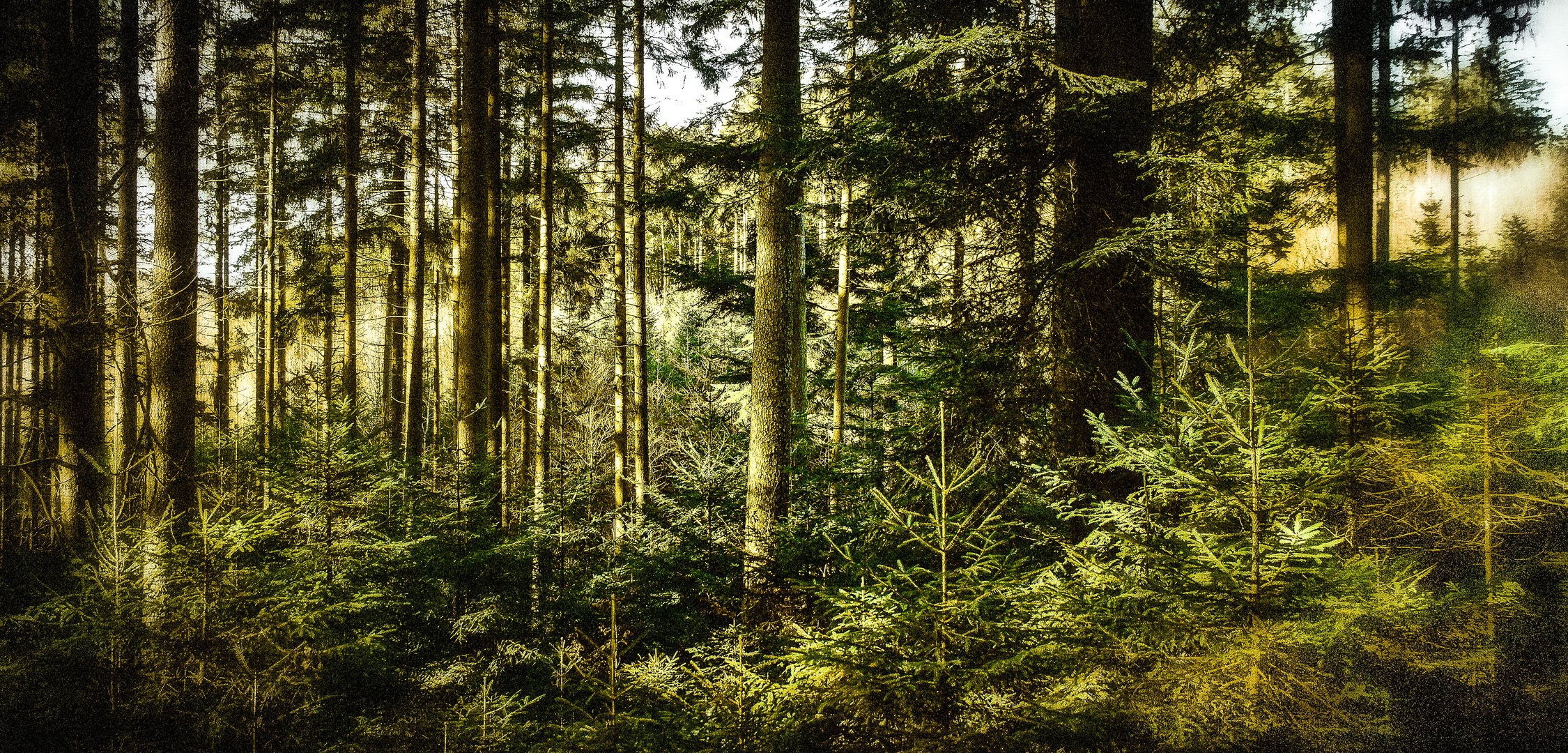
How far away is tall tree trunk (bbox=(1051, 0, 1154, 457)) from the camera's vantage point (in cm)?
424

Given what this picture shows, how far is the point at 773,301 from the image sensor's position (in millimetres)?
6742

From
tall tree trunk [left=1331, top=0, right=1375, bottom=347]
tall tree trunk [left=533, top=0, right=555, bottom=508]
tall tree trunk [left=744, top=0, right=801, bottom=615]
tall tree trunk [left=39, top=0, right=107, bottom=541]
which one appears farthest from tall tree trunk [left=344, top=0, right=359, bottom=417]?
tall tree trunk [left=1331, top=0, right=1375, bottom=347]

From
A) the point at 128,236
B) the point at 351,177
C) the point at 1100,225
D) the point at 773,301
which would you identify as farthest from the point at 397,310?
the point at 1100,225

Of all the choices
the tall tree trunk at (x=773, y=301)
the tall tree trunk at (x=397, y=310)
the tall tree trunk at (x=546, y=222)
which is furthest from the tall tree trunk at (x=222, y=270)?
the tall tree trunk at (x=773, y=301)

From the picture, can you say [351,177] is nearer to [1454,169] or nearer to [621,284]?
[621,284]

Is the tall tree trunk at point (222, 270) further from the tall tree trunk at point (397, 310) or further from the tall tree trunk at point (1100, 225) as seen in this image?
the tall tree trunk at point (1100, 225)

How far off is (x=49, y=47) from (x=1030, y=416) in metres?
12.1

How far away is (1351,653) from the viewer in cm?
337

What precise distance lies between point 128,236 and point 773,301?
8495 mm

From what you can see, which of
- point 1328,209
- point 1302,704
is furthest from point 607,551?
point 1328,209

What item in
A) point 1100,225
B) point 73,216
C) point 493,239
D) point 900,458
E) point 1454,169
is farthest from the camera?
point 1454,169

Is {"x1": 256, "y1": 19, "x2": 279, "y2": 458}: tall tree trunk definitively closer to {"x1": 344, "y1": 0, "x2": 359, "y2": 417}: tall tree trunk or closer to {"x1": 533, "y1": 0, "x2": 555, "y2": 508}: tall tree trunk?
{"x1": 344, "y1": 0, "x2": 359, "y2": 417}: tall tree trunk

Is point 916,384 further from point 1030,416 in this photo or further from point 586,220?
point 586,220

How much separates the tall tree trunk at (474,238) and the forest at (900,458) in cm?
9
